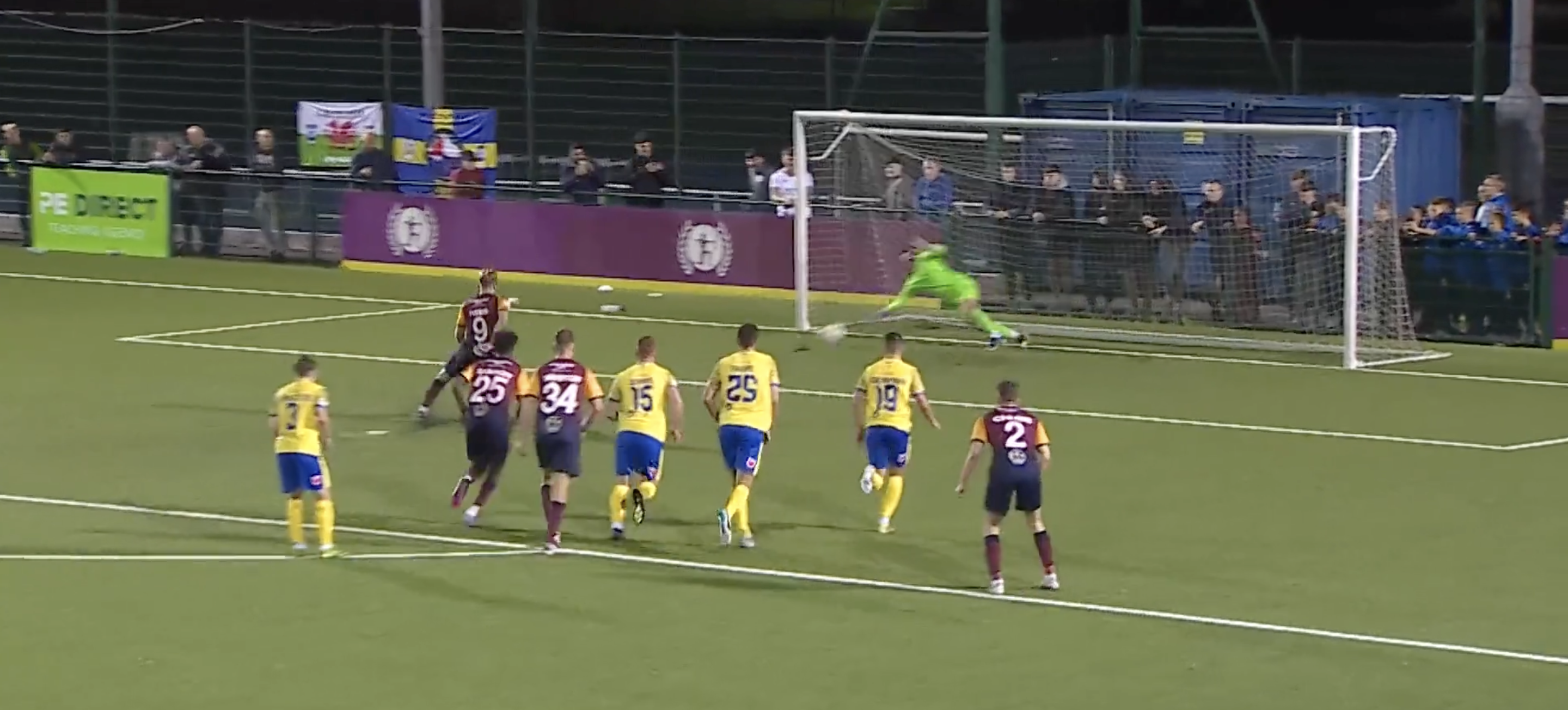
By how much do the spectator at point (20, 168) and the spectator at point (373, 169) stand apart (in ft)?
17.3

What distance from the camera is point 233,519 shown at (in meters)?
21.9

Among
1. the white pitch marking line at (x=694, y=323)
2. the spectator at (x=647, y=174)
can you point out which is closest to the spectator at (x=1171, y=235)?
the white pitch marking line at (x=694, y=323)

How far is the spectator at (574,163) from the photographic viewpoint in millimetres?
39094

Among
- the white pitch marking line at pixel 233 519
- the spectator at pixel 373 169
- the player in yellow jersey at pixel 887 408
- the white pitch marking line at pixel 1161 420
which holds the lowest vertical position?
the white pitch marking line at pixel 233 519

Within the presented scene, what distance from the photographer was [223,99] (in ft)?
157

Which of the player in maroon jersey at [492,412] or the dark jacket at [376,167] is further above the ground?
the dark jacket at [376,167]

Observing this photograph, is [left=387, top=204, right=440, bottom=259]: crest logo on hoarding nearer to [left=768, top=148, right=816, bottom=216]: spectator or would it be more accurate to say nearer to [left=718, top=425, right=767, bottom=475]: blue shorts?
[left=768, top=148, right=816, bottom=216]: spectator

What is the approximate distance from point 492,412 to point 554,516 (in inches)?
49.3

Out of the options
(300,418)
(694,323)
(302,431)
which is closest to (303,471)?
Result: (302,431)

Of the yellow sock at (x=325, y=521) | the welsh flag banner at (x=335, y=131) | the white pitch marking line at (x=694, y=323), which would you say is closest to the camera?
the yellow sock at (x=325, y=521)

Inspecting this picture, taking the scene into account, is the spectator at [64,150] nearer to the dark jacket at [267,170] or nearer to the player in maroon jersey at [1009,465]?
the dark jacket at [267,170]

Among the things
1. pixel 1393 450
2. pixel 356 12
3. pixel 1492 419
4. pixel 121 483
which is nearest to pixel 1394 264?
pixel 1492 419

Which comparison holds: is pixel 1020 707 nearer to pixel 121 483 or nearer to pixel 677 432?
pixel 677 432

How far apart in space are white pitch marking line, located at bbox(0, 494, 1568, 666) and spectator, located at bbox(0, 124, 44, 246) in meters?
20.5
